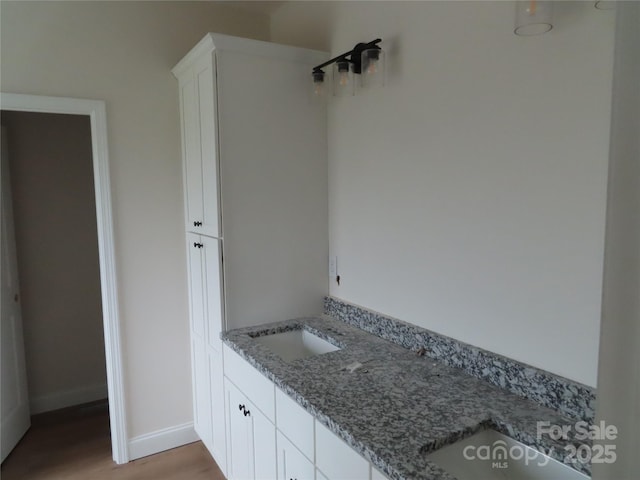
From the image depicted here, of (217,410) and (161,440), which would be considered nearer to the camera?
(217,410)

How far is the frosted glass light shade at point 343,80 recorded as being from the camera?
6.38ft

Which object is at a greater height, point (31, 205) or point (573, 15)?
point (573, 15)

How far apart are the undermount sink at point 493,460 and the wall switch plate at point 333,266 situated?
1246 mm

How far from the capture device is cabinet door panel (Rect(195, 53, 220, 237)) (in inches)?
80.7

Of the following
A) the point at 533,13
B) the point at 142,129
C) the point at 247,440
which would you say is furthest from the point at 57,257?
the point at 533,13

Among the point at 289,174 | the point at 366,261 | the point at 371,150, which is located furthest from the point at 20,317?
the point at 371,150

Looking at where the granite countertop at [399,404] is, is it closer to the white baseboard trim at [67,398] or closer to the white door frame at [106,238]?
the white door frame at [106,238]

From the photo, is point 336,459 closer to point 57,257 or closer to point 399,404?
point 399,404

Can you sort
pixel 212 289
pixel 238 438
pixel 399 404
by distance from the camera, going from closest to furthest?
1. pixel 399 404
2. pixel 238 438
3. pixel 212 289

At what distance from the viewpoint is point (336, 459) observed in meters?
1.24

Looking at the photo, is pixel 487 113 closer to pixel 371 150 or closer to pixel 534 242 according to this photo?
pixel 534 242

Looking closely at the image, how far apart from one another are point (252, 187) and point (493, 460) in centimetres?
154

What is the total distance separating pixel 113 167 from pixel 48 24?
31.4 inches

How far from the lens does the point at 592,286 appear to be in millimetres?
1183
